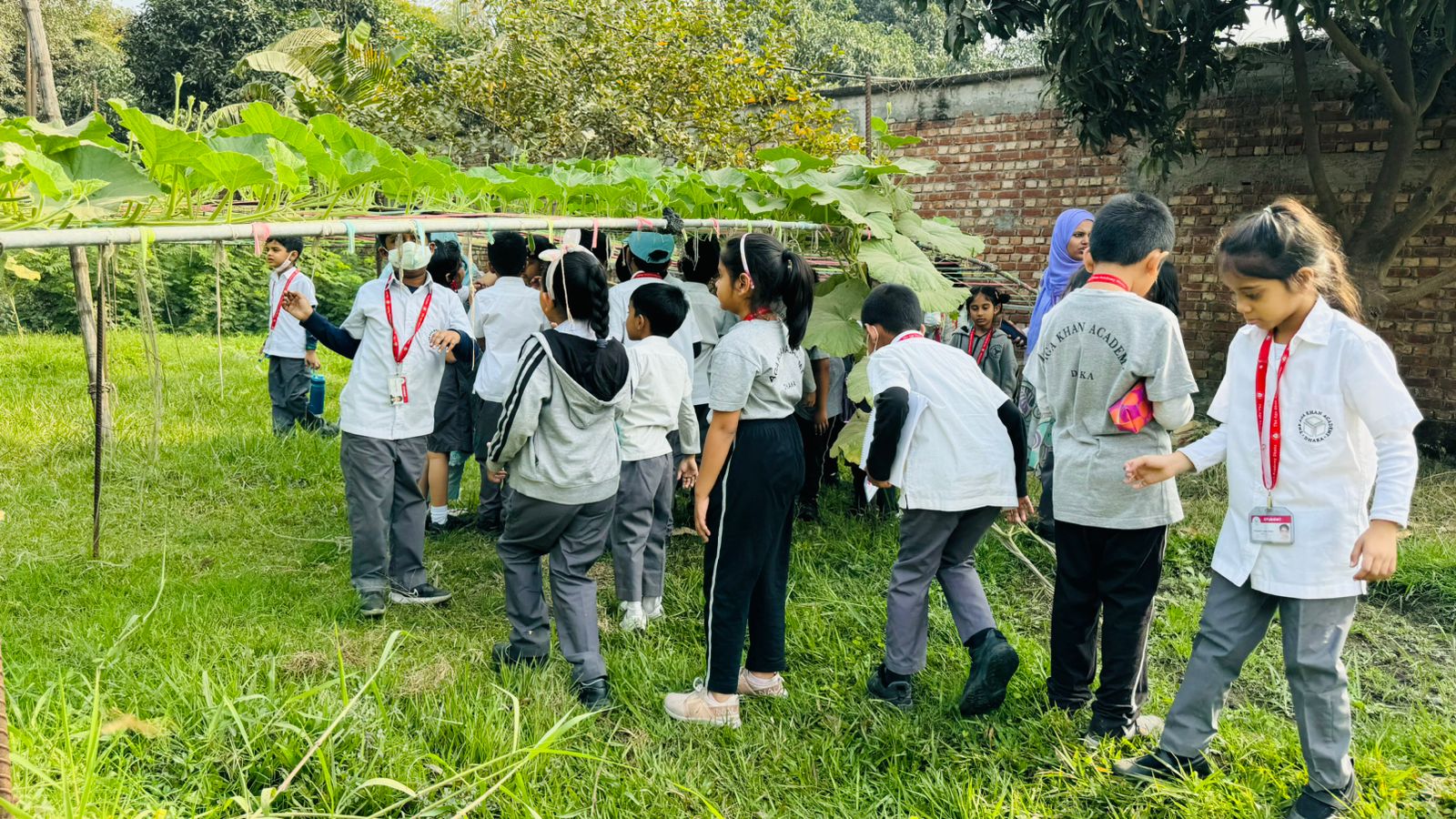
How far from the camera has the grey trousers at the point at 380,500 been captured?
4.26 meters

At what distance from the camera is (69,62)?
17922 millimetres

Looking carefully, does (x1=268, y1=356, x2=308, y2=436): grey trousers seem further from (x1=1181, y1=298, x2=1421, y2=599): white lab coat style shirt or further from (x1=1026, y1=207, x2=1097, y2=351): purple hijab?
(x1=1181, y1=298, x2=1421, y2=599): white lab coat style shirt

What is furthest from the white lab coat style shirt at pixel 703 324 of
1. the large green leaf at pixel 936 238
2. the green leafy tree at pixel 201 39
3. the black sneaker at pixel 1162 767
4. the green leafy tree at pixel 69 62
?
the green leafy tree at pixel 69 62

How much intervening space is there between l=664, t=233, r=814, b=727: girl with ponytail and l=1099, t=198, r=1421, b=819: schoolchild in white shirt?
1.34 meters

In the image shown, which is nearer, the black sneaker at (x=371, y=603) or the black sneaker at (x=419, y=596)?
the black sneaker at (x=371, y=603)

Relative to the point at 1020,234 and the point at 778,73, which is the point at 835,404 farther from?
the point at 778,73

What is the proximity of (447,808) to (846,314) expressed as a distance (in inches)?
115

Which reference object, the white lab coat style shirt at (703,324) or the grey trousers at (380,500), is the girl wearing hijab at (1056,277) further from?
the grey trousers at (380,500)

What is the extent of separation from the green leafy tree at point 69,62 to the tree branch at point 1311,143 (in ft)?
54.5

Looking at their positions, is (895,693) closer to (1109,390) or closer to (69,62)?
(1109,390)

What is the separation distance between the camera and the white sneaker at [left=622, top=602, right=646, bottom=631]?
13.9 feet

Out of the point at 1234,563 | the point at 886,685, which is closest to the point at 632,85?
the point at 886,685

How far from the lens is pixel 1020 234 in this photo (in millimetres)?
9352

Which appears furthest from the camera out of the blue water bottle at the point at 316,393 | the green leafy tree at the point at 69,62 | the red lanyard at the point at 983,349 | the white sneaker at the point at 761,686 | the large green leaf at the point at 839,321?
the green leafy tree at the point at 69,62
